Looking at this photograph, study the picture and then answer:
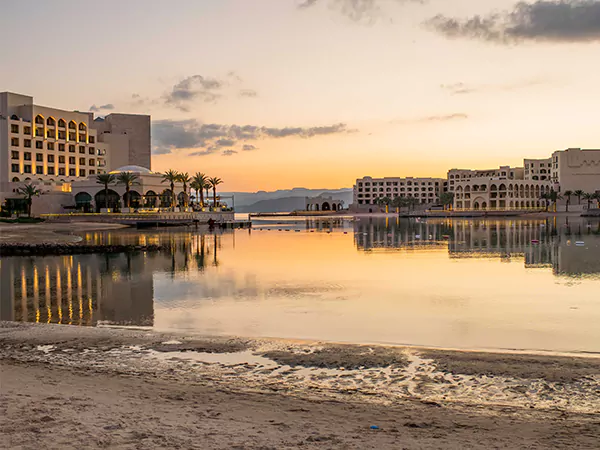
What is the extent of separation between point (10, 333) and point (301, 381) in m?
6.87

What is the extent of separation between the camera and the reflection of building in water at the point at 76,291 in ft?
49.5

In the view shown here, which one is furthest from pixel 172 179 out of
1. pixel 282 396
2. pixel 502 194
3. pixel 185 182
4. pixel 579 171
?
pixel 579 171

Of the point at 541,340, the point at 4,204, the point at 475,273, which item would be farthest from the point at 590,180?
the point at 541,340

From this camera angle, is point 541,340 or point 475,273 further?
point 475,273

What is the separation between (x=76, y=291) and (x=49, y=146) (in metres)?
103

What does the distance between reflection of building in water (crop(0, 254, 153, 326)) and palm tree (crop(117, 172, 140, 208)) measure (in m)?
62.4

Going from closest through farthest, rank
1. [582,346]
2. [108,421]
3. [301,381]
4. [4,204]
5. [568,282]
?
[108,421]
[301,381]
[582,346]
[568,282]
[4,204]

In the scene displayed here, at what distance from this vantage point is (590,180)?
182625 mm

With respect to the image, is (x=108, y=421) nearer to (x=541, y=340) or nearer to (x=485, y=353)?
(x=485, y=353)

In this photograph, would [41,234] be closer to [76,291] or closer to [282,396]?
[76,291]

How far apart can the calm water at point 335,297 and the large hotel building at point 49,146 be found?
80734 mm

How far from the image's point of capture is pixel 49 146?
113 m

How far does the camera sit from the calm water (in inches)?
511

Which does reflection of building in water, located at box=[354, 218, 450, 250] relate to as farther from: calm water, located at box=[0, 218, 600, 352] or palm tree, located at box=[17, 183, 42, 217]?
palm tree, located at box=[17, 183, 42, 217]
